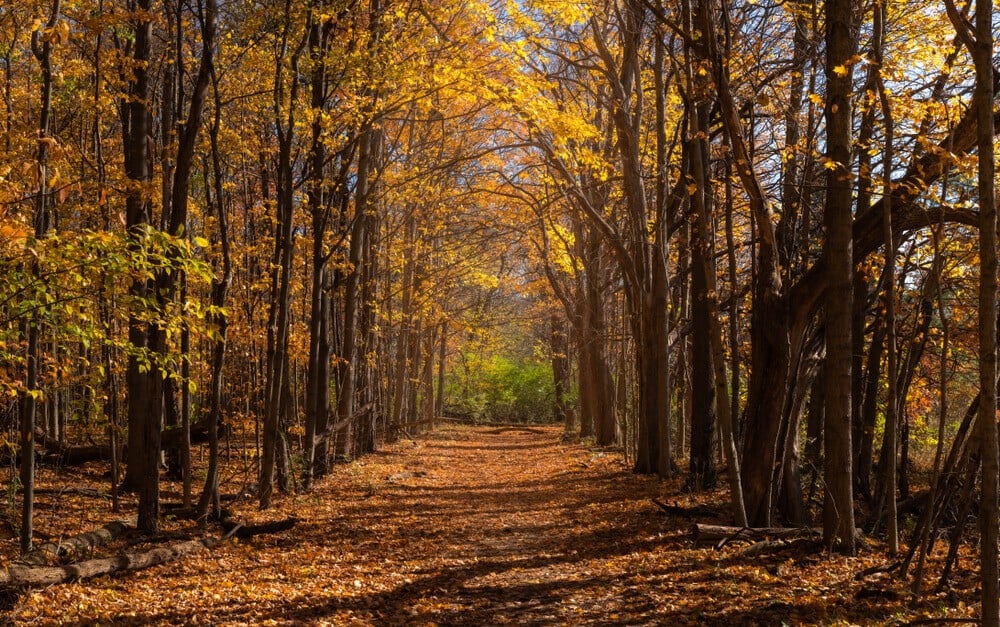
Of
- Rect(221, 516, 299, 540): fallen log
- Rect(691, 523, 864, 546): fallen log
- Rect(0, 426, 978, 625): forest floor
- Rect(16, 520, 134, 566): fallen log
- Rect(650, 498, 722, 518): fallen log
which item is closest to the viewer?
Rect(0, 426, 978, 625): forest floor

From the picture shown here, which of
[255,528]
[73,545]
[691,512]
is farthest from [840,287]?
[73,545]

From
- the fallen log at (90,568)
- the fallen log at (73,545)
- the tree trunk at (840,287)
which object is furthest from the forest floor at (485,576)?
the tree trunk at (840,287)

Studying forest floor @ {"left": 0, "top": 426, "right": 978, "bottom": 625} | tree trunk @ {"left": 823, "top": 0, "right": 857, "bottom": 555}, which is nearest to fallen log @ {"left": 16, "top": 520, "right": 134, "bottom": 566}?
forest floor @ {"left": 0, "top": 426, "right": 978, "bottom": 625}

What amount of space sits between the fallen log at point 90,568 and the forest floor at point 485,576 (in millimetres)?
105

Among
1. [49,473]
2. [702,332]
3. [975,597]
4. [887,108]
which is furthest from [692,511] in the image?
[49,473]

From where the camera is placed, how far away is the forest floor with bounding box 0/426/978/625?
5984mm

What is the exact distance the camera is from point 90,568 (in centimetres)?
688

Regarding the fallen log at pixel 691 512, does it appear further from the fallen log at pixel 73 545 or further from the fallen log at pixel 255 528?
the fallen log at pixel 73 545

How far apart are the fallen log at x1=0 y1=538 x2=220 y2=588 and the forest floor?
0.35 feet

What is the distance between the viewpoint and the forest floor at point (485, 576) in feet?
19.6

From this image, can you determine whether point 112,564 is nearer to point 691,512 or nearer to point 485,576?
point 485,576

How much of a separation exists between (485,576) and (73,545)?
14.8ft

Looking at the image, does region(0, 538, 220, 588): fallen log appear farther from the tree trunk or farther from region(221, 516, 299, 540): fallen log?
the tree trunk

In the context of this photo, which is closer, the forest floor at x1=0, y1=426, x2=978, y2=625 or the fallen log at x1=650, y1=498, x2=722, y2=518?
the forest floor at x1=0, y1=426, x2=978, y2=625
